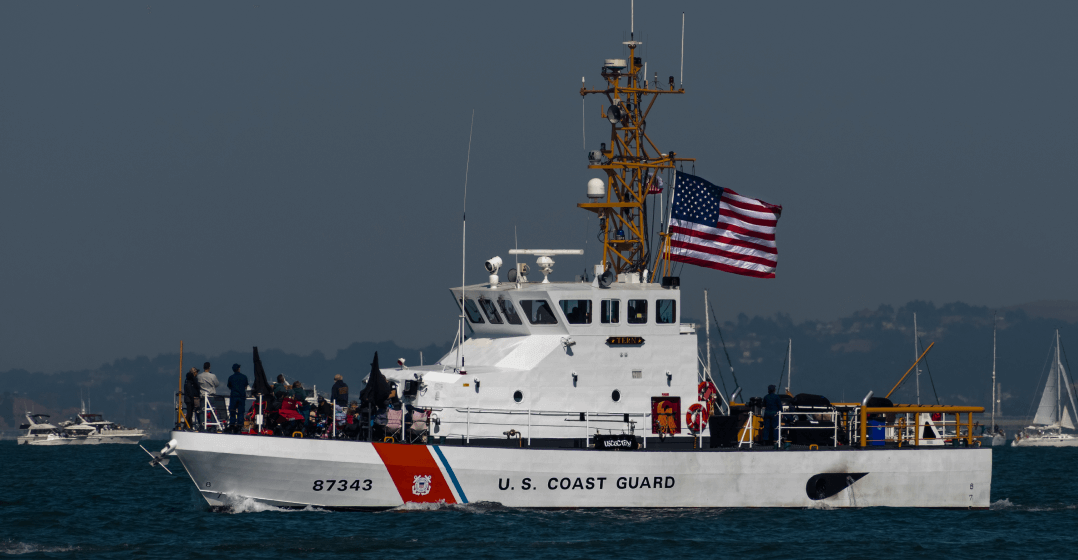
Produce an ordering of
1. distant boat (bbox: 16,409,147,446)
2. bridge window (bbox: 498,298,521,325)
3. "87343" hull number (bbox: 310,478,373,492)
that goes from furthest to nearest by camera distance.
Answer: distant boat (bbox: 16,409,147,446), bridge window (bbox: 498,298,521,325), "87343" hull number (bbox: 310,478,373,492)

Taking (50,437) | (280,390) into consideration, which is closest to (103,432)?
(50,437)

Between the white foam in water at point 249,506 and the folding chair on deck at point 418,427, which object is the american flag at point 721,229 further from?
the white foam in water at point 249,506

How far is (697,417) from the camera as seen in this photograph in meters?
23.2

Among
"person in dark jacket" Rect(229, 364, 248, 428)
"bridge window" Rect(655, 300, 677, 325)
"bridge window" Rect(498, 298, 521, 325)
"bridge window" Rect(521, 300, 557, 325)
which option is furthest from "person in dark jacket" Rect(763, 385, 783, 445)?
"person in dark jacket" Rect(229, 364, 248, 428)

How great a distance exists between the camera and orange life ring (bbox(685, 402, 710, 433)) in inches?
913

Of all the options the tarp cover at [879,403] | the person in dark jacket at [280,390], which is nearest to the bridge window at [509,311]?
the person in dark jacket at [280,390]

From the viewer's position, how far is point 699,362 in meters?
24.3

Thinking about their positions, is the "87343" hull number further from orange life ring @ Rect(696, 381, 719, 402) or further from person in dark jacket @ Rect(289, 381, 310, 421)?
orange life ring @ Rect(696, 381, 719, 402)

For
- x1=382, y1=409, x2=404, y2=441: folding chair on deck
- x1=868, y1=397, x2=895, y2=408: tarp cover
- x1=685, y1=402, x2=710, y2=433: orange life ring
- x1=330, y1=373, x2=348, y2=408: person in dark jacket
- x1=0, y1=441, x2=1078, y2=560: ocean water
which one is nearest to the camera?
x1=0, y1=441, x2=1078, y2=560: ocean water

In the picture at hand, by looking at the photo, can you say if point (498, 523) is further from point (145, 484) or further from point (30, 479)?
point (30, 479)

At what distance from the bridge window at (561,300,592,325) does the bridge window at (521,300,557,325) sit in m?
0.29

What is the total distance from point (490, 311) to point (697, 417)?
4.53 metres

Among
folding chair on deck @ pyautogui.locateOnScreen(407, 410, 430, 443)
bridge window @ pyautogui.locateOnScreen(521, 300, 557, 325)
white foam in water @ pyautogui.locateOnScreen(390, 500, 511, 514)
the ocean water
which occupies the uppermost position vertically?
bridge window @ pyautogui.locateOnScreen(521, 300, 557, 325)

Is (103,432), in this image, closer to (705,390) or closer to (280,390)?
(280,390)
